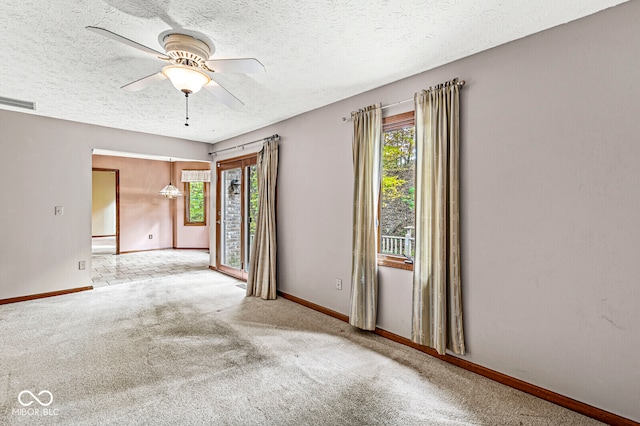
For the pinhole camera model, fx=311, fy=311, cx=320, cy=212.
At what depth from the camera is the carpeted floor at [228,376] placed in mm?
1941

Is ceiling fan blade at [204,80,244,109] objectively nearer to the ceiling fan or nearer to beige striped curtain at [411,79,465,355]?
the ceiling fan

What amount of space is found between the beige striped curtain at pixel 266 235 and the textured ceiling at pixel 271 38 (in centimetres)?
113

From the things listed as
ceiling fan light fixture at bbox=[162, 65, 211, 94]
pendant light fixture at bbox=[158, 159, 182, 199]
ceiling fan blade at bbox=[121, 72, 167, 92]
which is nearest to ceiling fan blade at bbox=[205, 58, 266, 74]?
ceiling fan light fixture at bbox=[162, 65, 211, 94]

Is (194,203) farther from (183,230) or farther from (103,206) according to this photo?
(103,206)

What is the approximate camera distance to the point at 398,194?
10.4ft

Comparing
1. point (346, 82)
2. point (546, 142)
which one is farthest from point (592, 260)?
point (346, 82)

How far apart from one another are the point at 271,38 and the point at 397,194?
1820 millimetres

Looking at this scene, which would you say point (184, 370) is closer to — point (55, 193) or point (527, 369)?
point (527, 369)

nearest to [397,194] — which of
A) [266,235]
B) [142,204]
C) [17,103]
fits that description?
[266,235]

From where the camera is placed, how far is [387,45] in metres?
2.38

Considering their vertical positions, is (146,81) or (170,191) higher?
(146,81)

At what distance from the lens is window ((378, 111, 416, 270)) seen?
306cm

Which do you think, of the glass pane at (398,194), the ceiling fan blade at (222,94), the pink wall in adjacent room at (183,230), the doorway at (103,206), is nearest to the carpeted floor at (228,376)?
the glass pane at (398,194)

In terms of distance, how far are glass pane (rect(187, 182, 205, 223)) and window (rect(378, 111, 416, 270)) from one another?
23.8ft
